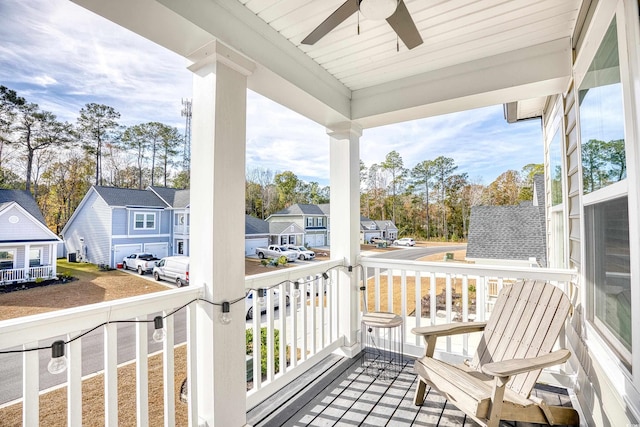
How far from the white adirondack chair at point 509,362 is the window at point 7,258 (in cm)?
235

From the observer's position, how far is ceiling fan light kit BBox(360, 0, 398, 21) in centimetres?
159

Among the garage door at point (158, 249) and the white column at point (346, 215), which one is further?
the white column at point (346, 215)

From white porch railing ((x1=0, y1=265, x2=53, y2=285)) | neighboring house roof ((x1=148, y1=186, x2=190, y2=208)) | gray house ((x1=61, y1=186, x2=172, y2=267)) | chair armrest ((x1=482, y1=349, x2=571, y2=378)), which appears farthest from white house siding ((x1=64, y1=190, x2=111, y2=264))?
chair armrest ((x1=482, y1=349, x2=571, y2=378))

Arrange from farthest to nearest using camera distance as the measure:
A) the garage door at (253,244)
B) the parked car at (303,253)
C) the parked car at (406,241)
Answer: the parked car at (406,241), the parked car at (303,253), the garage door at (253,244)

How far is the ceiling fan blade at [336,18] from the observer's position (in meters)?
1.63

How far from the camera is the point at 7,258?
1.16 metres

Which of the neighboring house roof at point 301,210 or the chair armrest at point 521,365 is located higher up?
the neighboring house roof at point 301,210

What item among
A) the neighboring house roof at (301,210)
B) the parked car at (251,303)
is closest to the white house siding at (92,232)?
the parked car at (251,303)

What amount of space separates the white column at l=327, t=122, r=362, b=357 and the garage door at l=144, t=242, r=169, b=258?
206 centimetres

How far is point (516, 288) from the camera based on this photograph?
262 cm

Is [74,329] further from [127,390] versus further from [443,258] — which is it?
[443,258]

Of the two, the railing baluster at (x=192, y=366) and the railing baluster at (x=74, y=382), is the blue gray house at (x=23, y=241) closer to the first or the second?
the railing baluster at (x=74, y=382)

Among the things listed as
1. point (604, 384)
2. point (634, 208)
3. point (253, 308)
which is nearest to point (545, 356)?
point (604, 384)

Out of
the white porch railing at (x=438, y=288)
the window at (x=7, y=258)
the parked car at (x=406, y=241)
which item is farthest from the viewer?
the parked car at (x=406, y=241)
